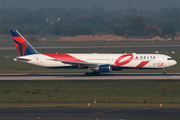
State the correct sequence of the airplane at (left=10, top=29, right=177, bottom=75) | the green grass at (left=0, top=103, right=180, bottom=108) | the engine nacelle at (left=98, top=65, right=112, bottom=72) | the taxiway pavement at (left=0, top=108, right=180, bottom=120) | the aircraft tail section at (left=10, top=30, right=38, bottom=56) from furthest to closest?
the aircraft tail section at (left=10, top=30, right=38, bottom=56)
the airplane at (left=10, top=29, right=177, bottom=75)
the engine nacelle at (left=98, top=65, right=112, bottom=72)
the green grass at (left=0, top=103, right=180, bottom=108)
the taxiway pavement at (left=0, top=108, right=180, bottom=120)

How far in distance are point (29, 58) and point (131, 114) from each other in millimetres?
36286

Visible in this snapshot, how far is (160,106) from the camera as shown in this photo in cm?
3038

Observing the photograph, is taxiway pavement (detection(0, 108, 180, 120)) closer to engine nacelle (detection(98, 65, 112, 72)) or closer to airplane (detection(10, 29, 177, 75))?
engine nacelle (detection(98, 65, 112, 72))

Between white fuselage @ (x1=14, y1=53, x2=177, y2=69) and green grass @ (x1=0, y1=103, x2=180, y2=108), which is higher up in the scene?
white fuselage @ (x1=14, y1=53, x2=177, y2=69)

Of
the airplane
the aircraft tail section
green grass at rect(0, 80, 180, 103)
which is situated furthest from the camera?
the aircraft tail section

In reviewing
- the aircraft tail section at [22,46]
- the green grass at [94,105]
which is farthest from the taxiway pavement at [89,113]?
the aircraft tail section at [22,46]

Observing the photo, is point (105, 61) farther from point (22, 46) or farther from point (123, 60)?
point (22, 46)

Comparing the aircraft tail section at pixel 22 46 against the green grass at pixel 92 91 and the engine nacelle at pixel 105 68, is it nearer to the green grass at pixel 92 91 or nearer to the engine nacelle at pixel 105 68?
the green grass at pixel 92 91

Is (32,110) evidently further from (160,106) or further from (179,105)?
(179,105)

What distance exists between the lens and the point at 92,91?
40156 millimetres

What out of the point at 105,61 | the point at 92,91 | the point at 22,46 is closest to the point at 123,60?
the point at 105,61

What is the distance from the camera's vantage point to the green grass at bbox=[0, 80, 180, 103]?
115 feet

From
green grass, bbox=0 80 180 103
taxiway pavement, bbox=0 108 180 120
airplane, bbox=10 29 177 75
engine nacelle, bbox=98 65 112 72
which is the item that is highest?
airplane, bbox=10 29 177 75

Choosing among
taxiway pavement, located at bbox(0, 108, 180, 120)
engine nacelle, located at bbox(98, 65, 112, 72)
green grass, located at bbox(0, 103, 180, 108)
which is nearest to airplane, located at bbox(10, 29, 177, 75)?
engine nacelle, located at bbox(98, 65, 112, 72)
